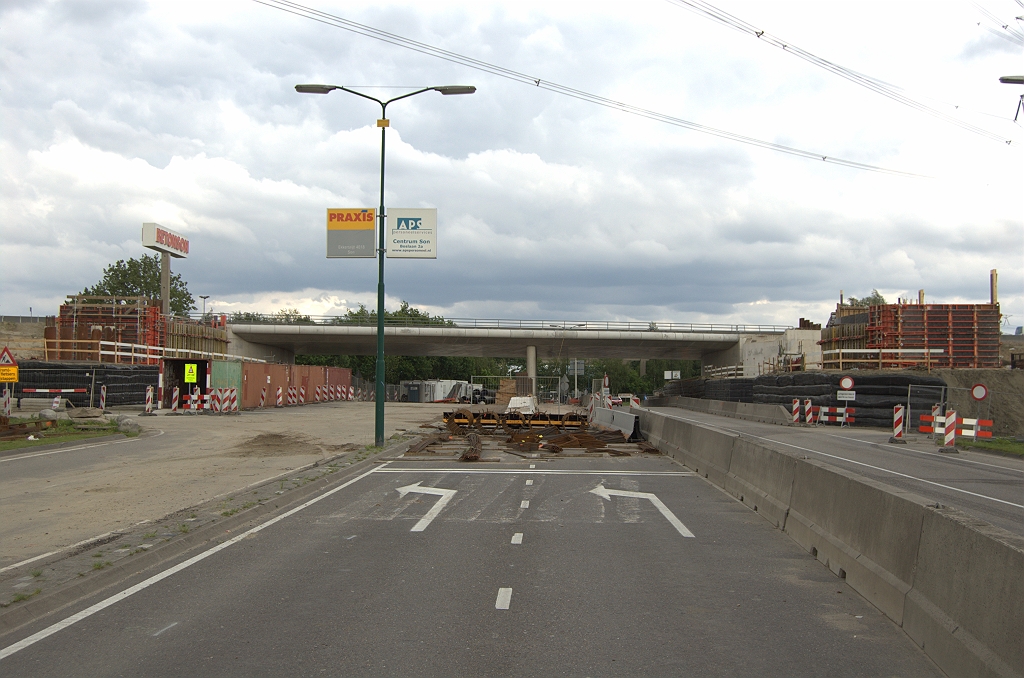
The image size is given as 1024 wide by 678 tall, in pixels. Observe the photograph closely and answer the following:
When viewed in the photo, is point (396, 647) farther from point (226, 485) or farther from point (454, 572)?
point (226, 485)

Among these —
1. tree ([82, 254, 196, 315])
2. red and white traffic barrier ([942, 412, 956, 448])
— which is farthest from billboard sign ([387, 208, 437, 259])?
tree ([82, 254, 196, 315])

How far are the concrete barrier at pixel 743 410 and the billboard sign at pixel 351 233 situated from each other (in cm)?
2175

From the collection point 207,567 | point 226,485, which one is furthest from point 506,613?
point 226,485

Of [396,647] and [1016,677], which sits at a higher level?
[1016,677]

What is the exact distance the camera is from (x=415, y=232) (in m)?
25.2

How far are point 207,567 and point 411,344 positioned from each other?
65.3m

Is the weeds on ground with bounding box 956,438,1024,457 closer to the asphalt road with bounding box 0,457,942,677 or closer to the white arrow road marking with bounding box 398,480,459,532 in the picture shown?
the asphalt road with bounding box 0,457,942,677

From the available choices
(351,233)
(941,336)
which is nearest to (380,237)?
(351,233)

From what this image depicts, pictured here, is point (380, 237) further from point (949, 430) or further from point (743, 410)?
point (743, 410)

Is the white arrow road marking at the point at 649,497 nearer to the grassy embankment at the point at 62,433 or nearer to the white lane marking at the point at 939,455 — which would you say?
the white lane marking at the point at 939,455

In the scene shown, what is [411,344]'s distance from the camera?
7262 cm

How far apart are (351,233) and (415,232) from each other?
2.87 meters

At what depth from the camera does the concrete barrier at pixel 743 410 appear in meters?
35.8

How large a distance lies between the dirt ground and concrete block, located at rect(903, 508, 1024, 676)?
812 cm
